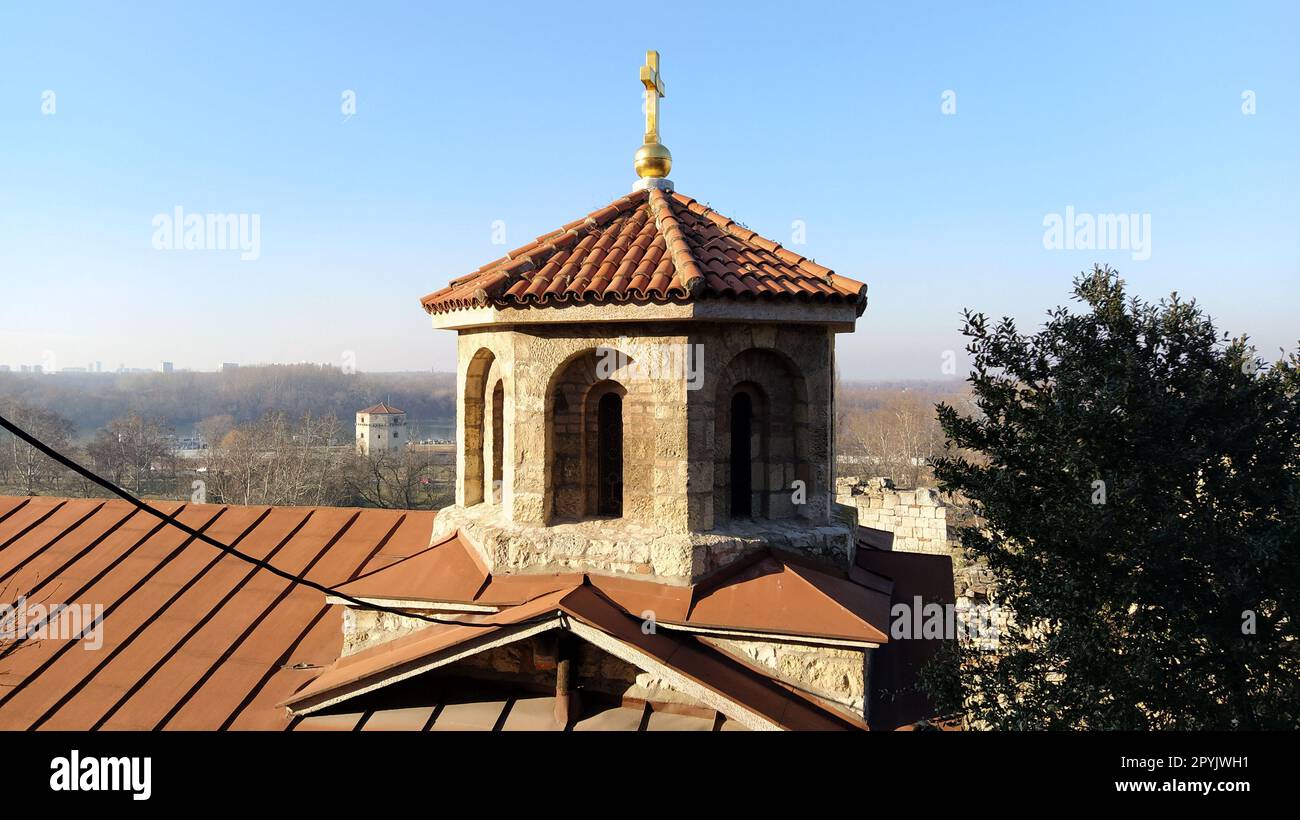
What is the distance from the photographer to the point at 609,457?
575 centimetres

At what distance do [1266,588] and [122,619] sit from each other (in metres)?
8.97

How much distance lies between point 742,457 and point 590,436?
4.09 feet

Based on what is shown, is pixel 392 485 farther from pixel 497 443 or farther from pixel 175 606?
pixel 497 443

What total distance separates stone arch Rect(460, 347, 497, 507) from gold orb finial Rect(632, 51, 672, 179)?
2.23m

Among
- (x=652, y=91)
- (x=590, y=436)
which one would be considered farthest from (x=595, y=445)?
(x=652, y=91)

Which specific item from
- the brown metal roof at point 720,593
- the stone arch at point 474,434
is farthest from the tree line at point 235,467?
the brown metal roof at point 720,593

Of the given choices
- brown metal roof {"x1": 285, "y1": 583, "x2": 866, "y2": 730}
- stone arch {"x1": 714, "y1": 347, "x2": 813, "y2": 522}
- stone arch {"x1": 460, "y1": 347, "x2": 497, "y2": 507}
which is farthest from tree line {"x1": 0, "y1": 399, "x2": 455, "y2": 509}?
stone arch {"x1": 714, "y1": 347, "x2": 813, "y2": 522}

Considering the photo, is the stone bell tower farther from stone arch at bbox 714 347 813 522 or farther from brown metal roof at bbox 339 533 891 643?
brown metal roof at bbox 339 533 891 643

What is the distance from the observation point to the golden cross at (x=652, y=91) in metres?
6.36

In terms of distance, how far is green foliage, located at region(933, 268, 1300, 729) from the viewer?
4.84m

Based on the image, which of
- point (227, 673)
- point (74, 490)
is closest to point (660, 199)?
point (227, 673)

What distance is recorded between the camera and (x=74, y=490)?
136ft
